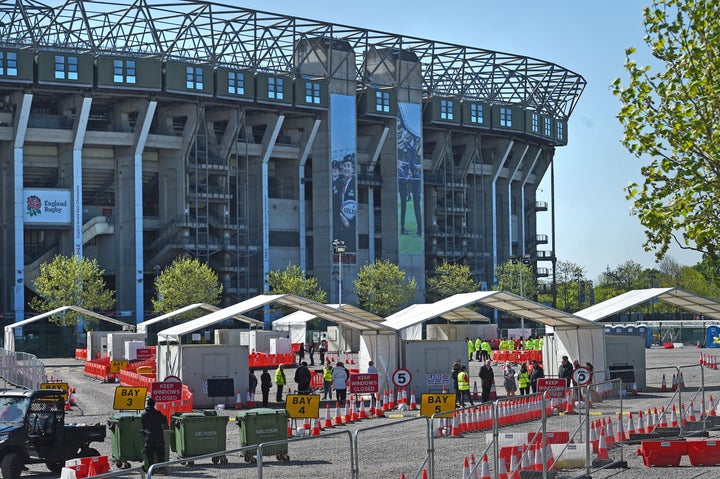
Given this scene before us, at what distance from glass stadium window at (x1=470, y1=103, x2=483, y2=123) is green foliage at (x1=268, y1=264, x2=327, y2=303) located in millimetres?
27126

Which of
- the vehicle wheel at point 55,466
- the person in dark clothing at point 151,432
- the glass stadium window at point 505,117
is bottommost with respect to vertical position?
the vehicle wheel at point 55,466

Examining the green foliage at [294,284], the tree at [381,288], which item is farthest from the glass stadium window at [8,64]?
the tree at [381,288]

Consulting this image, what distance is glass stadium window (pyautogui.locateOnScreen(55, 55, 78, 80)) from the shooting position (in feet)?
328

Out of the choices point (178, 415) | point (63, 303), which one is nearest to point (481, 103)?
point (63, 303)

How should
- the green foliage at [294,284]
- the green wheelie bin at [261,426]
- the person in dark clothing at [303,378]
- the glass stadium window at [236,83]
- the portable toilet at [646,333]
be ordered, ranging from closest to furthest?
1. the green wheelie bin at [261,426]
2. the person in dark clothing at [303,378]
3. the portable toilet at [646,333]
4. the glass stadium window at [236,83]
5. the green foliage at [294,284]

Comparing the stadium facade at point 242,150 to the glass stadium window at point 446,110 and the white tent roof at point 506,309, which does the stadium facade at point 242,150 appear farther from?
the white tent roof at point 506,309

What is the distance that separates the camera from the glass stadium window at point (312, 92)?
114562mm

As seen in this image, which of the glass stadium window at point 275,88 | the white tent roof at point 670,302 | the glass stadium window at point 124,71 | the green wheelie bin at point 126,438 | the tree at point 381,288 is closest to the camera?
the green wheelie bin at point 126,438

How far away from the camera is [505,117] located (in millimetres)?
132250

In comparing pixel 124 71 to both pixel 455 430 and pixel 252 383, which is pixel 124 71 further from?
pixel 455 430

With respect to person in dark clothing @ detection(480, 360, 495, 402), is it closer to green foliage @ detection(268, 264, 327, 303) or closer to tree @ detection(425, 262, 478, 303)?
green foliage @ detection(268, 264, 327, 303)

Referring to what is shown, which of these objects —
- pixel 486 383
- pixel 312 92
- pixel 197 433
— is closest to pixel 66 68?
pixel 312 92

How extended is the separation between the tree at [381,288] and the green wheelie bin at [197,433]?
90.1 m

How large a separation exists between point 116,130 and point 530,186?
61.2m
